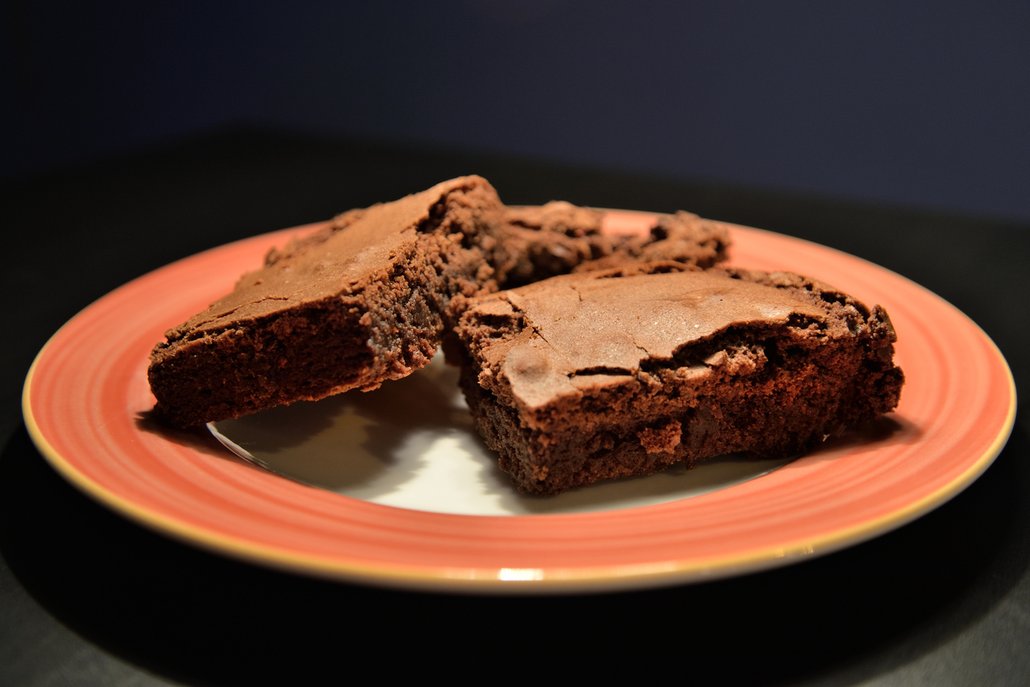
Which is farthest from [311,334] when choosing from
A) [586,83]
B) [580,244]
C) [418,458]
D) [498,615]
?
[586,83]

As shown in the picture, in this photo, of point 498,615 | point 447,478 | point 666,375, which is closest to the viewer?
point 498,615

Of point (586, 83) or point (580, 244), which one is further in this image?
point (586, 83)

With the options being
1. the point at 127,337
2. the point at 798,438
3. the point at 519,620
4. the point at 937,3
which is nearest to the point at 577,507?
the point at 519,620

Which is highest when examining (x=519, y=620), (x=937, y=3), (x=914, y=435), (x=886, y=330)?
(x=937, y=3)

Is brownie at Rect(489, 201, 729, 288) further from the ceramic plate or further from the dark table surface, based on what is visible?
the dark table surface

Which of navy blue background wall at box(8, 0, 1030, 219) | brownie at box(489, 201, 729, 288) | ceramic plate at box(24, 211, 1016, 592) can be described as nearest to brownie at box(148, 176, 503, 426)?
ceramic plate at box(24, 211, 1016, 592)

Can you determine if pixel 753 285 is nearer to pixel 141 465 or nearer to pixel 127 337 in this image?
pixel 141 465

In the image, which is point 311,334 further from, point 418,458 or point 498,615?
point 498,615
